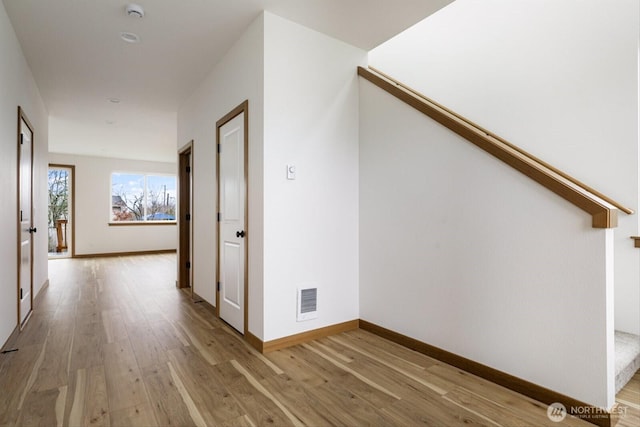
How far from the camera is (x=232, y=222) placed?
10.4 ft

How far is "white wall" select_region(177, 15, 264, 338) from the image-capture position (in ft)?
8.71

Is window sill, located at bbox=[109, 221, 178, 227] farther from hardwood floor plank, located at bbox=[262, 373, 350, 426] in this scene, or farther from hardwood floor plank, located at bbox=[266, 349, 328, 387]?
hardwood floor plank, located at bbox=[262, 373, 350, 426]

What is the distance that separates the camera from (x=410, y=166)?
2.67m

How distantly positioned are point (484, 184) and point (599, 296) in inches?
33.4

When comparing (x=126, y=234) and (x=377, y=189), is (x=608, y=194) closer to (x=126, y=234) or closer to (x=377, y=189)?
(x=377, y=189)

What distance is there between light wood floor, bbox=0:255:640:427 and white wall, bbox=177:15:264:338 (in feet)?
1.63

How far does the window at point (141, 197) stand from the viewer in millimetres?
8727

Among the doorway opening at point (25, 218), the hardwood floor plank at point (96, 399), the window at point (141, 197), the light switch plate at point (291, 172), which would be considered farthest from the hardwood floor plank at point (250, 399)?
the window at point (141, 197)

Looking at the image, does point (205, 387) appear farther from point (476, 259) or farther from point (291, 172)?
point (476, 259)

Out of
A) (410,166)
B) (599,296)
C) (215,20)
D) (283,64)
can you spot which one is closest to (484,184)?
(410,166)

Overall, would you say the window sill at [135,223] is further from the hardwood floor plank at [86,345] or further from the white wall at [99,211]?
the hardwood floor plank at [86,345]

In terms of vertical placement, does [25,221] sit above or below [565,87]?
below

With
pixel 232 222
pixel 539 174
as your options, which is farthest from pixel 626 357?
pixel 232 222

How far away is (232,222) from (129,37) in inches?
71.3
